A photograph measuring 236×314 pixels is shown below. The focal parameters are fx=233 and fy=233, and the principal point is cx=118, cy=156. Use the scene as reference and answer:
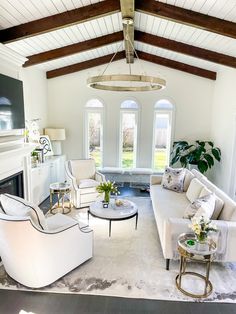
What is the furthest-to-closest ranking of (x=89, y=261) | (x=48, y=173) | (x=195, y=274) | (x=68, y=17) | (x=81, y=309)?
(x=48, y=173)
(x=68, y=17)
(x=89, y=261)
(x=195, y=274)
(x=81, y=309)

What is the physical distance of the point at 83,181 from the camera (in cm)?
547

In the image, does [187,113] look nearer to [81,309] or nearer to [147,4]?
[147,4]

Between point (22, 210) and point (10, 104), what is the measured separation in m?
1.84

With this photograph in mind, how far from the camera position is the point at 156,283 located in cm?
292

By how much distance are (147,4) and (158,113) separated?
3.75m

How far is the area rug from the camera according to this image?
9.11 feet

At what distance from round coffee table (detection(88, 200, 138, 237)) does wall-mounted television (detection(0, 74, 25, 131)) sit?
1.92 m

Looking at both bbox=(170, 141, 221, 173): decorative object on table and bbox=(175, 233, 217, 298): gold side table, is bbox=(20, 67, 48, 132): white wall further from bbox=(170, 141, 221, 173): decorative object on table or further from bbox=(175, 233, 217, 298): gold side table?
→ bbox=(175, 233, 217, 298): gold side table

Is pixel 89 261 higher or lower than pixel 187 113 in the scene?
lower

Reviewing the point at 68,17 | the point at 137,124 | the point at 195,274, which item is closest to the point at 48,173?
the point at 137,124

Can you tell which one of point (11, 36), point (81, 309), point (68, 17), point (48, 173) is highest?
point (68, 17)

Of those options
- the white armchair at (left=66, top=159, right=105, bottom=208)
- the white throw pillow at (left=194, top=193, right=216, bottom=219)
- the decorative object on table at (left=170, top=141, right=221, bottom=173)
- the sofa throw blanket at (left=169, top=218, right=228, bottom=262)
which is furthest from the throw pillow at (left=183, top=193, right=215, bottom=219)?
the decorative object on table at (left=170, top=141, right=221, bottom=173)

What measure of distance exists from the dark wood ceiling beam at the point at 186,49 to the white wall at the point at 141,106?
5.73 ft

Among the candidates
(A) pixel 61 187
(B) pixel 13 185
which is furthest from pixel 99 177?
(B) pixel 13 185
